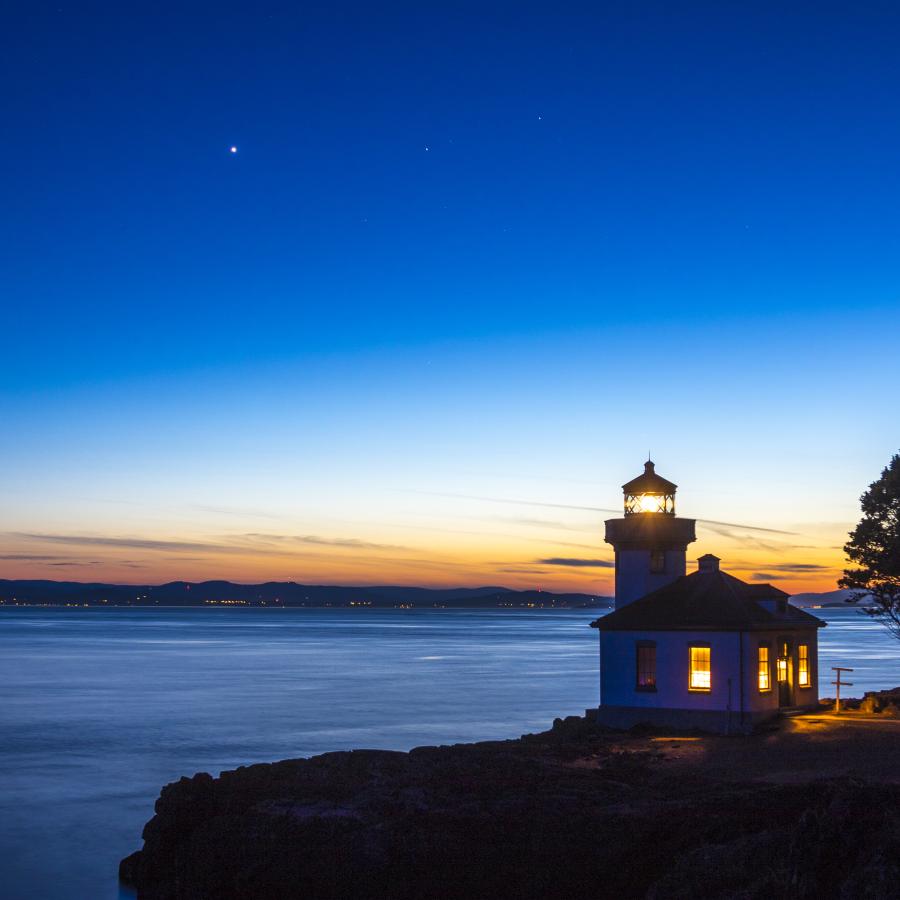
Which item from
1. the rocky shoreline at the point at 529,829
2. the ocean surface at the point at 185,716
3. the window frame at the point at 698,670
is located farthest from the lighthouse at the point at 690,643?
the ocean surface at the point at 185,716

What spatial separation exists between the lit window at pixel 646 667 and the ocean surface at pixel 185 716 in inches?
533

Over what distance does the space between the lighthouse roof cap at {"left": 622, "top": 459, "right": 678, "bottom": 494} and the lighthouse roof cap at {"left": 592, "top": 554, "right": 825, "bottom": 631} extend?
266 cm

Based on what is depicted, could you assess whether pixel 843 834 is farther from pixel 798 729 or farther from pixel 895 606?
pixel 895 606

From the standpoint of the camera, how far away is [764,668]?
28938 mm

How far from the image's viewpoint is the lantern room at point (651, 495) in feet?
107

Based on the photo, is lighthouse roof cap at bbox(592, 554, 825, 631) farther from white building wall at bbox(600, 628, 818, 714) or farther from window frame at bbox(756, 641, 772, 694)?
window frame at bbox(756, 641, 772, 694)

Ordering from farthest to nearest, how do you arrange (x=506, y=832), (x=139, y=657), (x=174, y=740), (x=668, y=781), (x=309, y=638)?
(x=309, y=638) → (x=139, y=657) → (x=174, y=740) → (x=668, y=781) → (x=506, y=832)

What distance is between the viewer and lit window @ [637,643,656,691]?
96.1 ft

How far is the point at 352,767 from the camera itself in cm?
2192

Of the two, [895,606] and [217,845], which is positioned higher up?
[895,606]

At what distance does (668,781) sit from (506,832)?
4390 millimetres

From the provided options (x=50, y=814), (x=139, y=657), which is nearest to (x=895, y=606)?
(x=50, y=814)

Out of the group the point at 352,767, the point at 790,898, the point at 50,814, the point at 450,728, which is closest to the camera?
the point at 790,898

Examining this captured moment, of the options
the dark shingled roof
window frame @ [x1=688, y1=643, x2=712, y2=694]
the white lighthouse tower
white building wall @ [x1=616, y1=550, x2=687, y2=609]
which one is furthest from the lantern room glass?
window frame @ [x1=688, y1=643, x2=712, y2=694]
